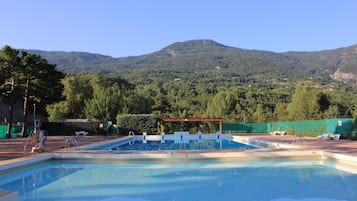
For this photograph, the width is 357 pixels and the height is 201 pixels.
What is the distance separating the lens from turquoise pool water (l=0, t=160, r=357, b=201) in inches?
277

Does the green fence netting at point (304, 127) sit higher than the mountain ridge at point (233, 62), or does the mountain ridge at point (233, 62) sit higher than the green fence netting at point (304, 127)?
the mountain ridge at point (233, 62)

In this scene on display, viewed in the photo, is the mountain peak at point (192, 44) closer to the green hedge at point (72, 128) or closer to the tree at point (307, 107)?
the tree at point (307, 107)

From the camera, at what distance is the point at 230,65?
280 ft

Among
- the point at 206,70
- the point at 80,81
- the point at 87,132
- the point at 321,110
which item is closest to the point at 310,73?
the point at 206,70

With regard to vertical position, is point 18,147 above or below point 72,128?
below

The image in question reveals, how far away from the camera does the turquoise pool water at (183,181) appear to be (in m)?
7.04

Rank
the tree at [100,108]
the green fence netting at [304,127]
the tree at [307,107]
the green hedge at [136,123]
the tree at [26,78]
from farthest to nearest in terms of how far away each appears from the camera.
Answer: the tree at [307,107] → the tree at [100,108] → the green hedge at [136,123] → the tree at [26,78] → the green fence netting at [304,127]

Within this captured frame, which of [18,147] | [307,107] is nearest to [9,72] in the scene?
[18,147]

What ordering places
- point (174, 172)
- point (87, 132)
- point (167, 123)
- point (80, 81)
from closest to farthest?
point (174, 172) → point (87, 132) → point (167, 123) → point (80, 81)

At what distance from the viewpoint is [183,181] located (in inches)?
337

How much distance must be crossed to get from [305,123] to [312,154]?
14.3 meters

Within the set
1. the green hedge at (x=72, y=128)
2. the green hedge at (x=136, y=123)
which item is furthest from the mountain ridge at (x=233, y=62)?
the green hedge at (x=136, y=123)

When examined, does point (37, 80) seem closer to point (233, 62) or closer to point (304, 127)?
point (304, 127)

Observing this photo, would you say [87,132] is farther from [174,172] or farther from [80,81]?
[174,172]
